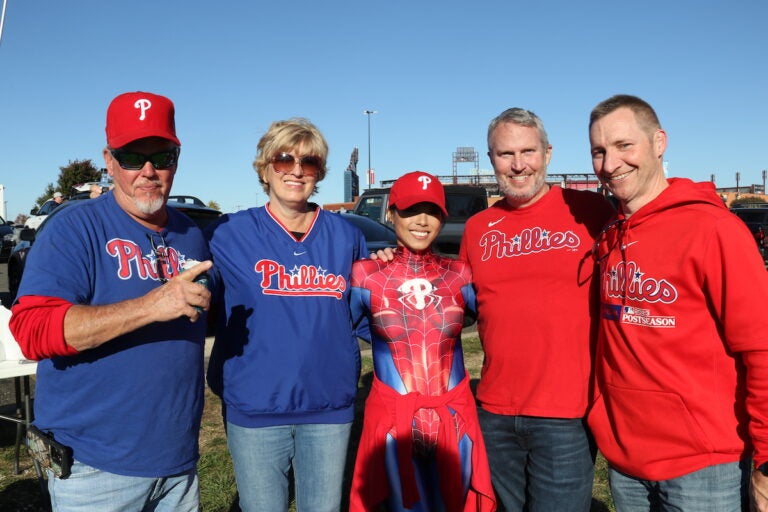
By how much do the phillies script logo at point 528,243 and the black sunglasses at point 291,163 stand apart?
982 mm

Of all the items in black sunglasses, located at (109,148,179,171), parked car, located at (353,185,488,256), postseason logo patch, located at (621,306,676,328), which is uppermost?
parked car, located at (353,185,488,256)

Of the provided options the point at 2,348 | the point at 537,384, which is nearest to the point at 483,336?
the point at 537,384

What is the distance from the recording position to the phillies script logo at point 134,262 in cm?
211

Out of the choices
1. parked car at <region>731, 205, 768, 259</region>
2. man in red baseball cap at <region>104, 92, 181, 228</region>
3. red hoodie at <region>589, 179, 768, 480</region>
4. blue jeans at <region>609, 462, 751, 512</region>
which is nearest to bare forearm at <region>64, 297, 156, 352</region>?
man in red baseball cap at <region>104, 92, 181, 228</region>

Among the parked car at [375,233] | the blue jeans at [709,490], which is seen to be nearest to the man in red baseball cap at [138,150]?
the blue jeans at [709,490]

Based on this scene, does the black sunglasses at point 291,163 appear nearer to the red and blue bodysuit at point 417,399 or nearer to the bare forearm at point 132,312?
the red and blue bodysuit at point 417,399

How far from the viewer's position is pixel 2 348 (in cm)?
434

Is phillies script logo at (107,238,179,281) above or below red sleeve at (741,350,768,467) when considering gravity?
above

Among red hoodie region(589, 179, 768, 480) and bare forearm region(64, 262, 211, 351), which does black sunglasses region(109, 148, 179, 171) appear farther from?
red hoodie region(589, 179, 768, 480)

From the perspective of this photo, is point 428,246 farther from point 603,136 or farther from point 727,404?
point 727,404

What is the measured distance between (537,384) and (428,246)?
0.84 m

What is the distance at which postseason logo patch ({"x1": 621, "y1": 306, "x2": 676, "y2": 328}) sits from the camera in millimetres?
2243

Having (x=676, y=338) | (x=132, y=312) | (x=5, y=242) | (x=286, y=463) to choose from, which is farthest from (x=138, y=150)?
(x=5, y=242)

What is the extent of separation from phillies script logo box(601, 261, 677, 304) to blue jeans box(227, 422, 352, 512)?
1.37 m
